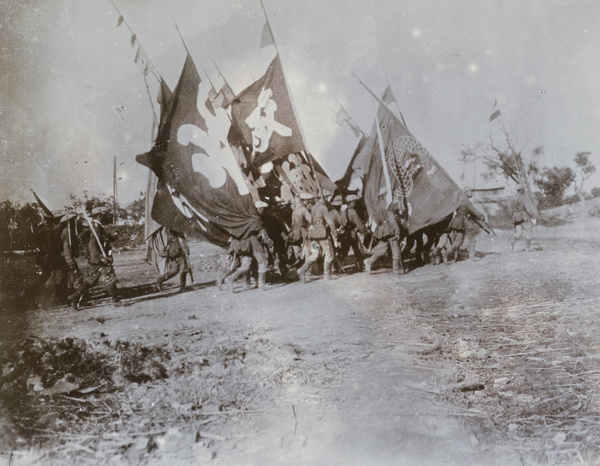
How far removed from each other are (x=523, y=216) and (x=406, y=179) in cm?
92

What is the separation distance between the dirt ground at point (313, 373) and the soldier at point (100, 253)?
0.08 metres

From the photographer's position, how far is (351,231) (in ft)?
11.0

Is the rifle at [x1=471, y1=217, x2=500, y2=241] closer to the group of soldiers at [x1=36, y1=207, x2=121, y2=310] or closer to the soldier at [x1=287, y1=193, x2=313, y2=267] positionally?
the soldier at [x1=287, y1=193, x2=313, y2=267]

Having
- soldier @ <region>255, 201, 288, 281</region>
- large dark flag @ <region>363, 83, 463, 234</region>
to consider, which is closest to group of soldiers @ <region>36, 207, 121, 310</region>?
soldier @ <region>255, 201, 288, 281</region>

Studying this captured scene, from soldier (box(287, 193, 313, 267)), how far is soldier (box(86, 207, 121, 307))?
4.21ft

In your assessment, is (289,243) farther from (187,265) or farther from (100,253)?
(100,253)

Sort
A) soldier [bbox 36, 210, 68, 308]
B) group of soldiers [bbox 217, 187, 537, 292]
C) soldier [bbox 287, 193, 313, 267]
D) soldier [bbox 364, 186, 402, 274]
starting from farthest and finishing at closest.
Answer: soldier [bbox 364, 186, 402, 274]
soldier [bbox 287, 193, 313, 267]
group of soldiers [bbox 217, 187, 537, 292]
soldier [bbox 36, 210, 68, 308]

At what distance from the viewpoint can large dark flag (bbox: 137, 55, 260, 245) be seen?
2.72 meters

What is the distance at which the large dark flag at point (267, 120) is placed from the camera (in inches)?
106

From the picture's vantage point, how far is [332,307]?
8.78 ft

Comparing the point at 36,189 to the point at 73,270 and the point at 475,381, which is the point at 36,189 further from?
the point at 475,381


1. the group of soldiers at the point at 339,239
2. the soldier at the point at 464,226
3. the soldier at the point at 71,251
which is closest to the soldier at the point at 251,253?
the group of soldiers at the point at 339,239

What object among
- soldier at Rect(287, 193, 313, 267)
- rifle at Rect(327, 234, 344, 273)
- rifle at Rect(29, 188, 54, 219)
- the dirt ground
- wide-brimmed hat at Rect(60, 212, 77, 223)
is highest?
rifle at Rect(29, 188, 54, 219)

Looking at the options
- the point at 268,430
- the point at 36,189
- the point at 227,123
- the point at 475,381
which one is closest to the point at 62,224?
the point at 36,189
